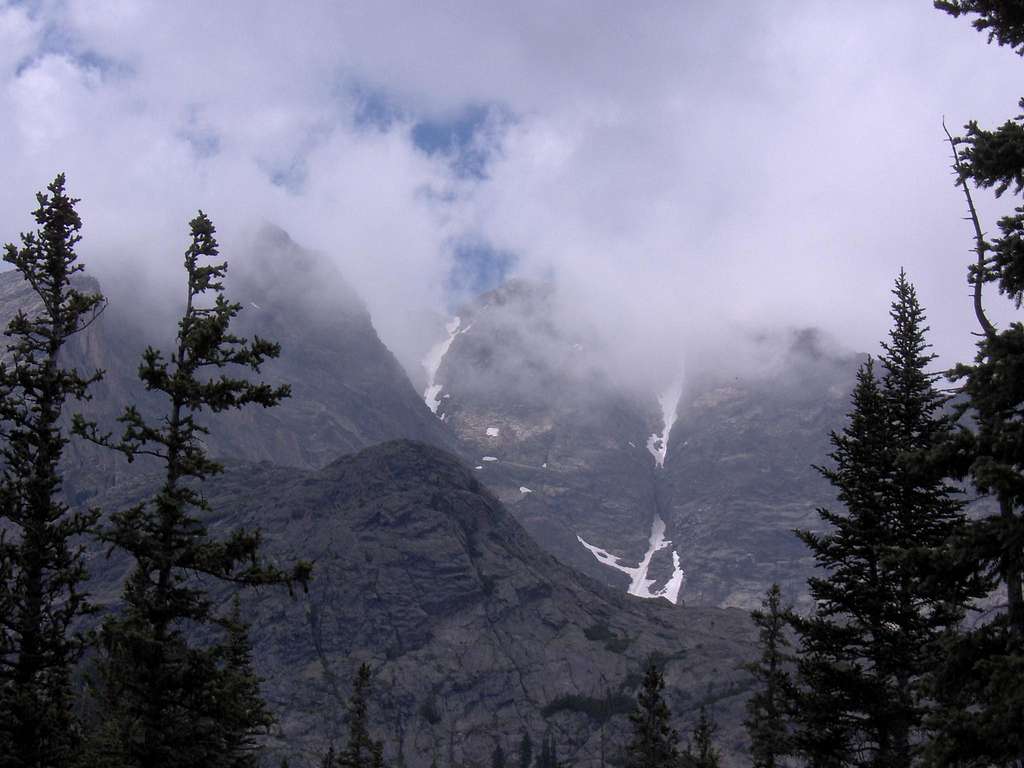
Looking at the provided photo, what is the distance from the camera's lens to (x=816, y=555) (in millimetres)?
23094

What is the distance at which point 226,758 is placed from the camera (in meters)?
21.5

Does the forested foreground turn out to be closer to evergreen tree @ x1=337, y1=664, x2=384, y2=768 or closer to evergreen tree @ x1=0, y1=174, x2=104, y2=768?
evergreen tree @ x1=0, y1=174, x2=104, y2=768

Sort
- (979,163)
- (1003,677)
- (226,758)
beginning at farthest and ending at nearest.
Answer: (226,758), (979,163), (1003,677)

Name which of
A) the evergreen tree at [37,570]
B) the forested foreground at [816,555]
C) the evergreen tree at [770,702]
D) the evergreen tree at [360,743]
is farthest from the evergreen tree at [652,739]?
the evergreen tree at [37,570]

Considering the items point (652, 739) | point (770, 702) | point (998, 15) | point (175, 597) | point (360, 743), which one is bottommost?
point (360, 743)

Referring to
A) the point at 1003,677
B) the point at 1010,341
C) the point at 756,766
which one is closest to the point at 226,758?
the point at 1003,677

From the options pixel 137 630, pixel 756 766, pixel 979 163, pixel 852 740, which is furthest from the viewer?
pixel 756 766

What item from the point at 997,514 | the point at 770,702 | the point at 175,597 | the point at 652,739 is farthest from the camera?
the point at 652,739

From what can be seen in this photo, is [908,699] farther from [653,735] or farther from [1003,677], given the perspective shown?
[653,735]

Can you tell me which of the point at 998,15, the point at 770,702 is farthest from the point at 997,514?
the point at 770,702

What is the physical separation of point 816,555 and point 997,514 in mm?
10433

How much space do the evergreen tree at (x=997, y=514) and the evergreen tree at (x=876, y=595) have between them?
25.1 feet

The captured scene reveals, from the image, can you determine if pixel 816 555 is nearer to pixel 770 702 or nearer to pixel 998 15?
pixel 998 15

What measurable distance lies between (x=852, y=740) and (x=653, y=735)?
21.9 metres
